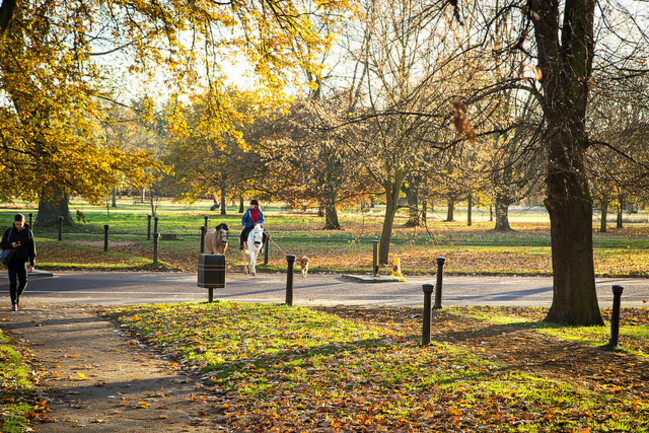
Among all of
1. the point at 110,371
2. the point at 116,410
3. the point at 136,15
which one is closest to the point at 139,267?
the point at 136,15

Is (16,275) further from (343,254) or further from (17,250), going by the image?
(343,254)

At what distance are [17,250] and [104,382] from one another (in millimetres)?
5547

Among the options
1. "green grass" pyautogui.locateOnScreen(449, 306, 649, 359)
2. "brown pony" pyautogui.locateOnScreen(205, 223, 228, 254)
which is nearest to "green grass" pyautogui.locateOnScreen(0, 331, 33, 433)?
"green grass" pyautogui.locateOnScreen(449, 306, 649, 359)

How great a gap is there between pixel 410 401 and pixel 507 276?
14.1 meters

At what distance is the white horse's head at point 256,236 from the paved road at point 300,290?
3.42ft

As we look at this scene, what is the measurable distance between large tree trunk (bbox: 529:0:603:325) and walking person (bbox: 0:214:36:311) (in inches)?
380

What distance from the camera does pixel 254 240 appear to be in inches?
717

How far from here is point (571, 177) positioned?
10531mm

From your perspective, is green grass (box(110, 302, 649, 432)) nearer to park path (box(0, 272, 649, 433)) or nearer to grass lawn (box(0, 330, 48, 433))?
park path (box(0, 272, 649, 433))

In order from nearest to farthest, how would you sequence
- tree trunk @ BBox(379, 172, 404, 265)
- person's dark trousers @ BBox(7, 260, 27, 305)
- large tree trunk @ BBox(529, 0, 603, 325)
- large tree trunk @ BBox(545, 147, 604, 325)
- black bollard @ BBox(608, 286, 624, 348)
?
black bollard @ BBox(608, 286, 624, 348) < large tree trunk @ BBox(529, 0, 603, 325) < large tree trunk @ BBox(545, 147, 604, 325) < person's dark trousers @ BBox(7, 260, 27, 305) < tree trunk @ BBox(379, 172, 404, 265)

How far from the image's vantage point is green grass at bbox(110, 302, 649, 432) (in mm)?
5941

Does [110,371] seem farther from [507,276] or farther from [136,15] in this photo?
[507,276]

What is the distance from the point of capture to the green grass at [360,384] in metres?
5.94

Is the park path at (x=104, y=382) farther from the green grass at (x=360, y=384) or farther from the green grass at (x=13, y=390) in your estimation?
the green grass at (x=360, y=384)
